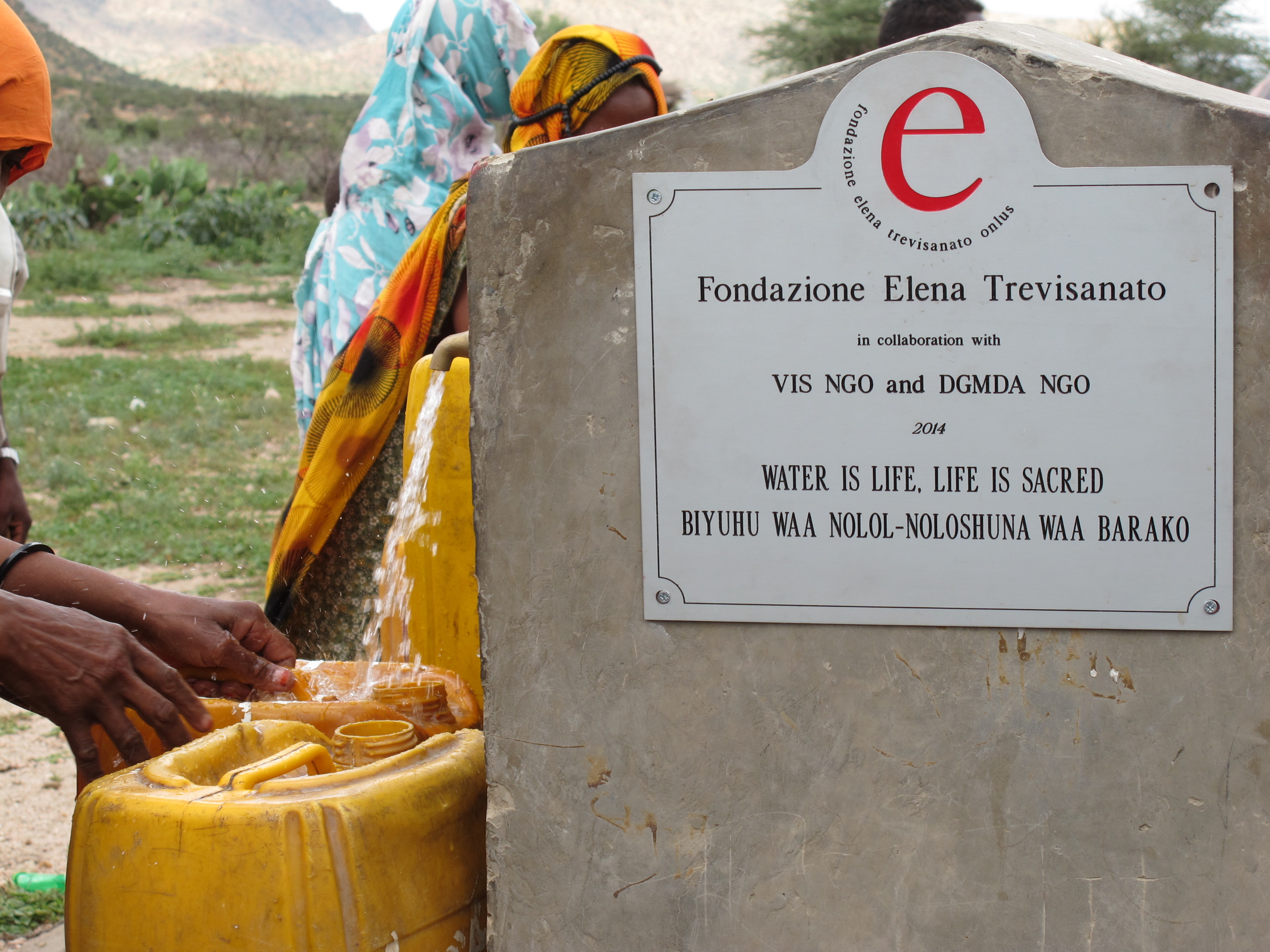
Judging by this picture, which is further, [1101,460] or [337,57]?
[337,57]

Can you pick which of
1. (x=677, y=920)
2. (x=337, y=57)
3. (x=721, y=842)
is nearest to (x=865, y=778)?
(x=721, y=842)

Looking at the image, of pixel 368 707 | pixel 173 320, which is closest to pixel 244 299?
pixel 173 320

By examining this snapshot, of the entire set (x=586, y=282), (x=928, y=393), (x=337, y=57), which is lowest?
(x=928, y=393)

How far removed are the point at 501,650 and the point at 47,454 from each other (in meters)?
6.56

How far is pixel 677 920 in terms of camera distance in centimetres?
147

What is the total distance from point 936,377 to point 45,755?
3177 millimetres

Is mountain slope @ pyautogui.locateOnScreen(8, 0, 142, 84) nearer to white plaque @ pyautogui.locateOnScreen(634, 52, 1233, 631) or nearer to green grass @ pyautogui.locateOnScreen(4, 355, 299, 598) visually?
green grass @ pyautogui.locateOnScreen(4, 355, 299, 598)

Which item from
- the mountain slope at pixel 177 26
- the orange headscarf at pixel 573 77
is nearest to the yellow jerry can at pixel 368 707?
the orange headscarf at pixel 573 77

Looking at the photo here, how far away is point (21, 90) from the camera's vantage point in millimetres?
2322

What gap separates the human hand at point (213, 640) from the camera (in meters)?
1.84

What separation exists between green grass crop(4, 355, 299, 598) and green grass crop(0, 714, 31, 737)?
4.52ft

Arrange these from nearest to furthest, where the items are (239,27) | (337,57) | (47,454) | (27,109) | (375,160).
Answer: (27,109) → (375,160) → (47,454) → (337,57) → (239,27)

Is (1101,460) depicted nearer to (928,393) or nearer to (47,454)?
(928,393)

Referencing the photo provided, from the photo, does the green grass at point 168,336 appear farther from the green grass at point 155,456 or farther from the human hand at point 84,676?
the human hand at point 84,676
